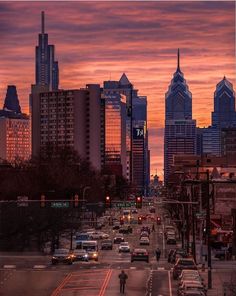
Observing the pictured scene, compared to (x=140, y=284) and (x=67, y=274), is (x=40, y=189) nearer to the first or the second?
(x=67, y=274)

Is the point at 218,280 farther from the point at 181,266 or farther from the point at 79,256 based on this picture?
the point at 79,256

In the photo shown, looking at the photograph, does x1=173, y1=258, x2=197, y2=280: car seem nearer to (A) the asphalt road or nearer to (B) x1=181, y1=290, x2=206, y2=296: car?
(A) the asphalt road

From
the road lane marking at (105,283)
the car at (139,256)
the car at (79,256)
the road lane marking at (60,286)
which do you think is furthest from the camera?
the car at (139,256)

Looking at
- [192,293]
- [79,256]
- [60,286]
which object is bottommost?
[60,286]

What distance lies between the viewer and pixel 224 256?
3187 inches

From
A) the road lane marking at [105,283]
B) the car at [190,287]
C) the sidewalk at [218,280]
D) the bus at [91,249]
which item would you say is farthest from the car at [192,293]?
the bus at [91,249]

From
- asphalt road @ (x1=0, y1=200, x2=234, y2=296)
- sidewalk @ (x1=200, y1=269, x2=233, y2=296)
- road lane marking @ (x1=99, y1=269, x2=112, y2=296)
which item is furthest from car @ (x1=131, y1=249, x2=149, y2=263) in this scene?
sidewalk @ (x1=200, y1=269, x2=233, y2=296)

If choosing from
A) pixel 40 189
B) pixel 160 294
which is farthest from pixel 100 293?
pixel 40 189

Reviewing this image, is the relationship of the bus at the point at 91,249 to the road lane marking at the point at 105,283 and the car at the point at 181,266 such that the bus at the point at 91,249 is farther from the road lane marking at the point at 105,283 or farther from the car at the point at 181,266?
the car at the point at 181,266

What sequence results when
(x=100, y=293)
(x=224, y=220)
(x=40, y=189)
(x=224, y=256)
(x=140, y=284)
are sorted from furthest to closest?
1. (x=40, y=189)
2. (x=224, y=220)
3. (x=224, y=256)
4. (x=140, y=284)
5. (x=100, y=293)

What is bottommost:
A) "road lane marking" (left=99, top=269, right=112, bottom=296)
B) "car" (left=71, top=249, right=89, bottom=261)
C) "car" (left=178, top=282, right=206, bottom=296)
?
"road lane marking" (left=99, top=269, right=112, bottom=296)

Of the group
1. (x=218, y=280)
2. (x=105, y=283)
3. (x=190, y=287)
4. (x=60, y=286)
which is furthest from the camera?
(x=218, y=280)

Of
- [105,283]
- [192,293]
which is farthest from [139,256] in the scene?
[192,293]

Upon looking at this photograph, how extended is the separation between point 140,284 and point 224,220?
32.9 m
